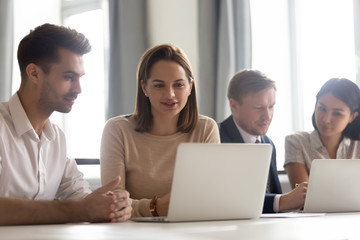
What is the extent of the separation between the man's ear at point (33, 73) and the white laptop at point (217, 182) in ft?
2.92

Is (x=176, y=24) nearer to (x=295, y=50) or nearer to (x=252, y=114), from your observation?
(x=295, y=50)

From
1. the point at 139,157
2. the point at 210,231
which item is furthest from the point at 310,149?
the point at 210,231

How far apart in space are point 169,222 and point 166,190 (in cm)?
82

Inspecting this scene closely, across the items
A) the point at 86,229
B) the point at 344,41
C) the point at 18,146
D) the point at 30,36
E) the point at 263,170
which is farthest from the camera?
the point at 344,41

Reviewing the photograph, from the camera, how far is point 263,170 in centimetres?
187

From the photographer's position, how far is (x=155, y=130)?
2.69 meters

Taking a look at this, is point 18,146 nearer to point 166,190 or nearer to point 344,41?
point 166,190

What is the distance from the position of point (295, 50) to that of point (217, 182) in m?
3.16

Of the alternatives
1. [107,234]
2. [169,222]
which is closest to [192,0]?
[169,222]

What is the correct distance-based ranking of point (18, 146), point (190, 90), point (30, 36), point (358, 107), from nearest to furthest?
point (18, 146) → point (30, 36) → point (190, 90) → point (358, 107)

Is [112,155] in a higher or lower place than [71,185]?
higher

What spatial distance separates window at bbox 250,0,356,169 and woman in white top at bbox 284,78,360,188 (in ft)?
3.99

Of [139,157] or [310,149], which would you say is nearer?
[139,157]

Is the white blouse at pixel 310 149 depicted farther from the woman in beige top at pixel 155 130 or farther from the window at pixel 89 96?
the window at pixel 89 96
